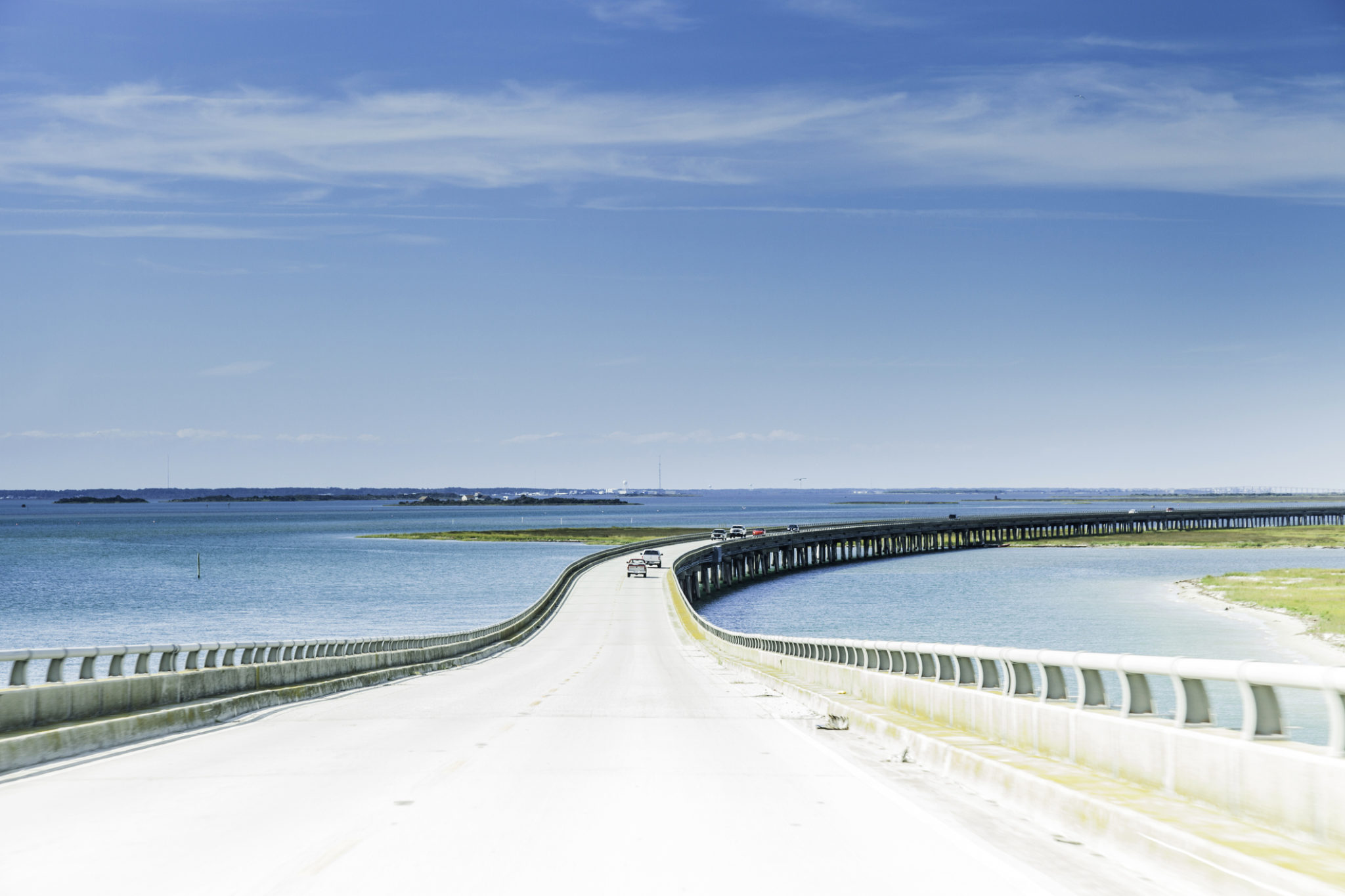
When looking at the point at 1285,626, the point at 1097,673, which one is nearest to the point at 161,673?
the point at 1097,673

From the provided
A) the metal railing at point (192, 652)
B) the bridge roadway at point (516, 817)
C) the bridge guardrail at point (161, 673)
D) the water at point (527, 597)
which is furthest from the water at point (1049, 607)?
the metal railing at point (192, 652)

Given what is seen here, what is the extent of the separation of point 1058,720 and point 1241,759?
11.2ft

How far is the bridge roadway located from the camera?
7.73 meters

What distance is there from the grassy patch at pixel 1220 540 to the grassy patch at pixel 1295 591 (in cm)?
6462

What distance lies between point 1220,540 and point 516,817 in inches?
6912

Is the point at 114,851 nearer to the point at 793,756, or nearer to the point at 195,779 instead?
the point at 195,779

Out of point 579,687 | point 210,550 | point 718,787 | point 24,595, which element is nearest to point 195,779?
point 718,787

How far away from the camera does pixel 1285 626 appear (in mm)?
54781

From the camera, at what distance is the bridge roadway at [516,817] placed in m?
7.73

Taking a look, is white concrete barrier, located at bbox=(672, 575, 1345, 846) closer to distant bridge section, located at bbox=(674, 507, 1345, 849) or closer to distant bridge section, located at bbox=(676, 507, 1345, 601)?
distant bridge section, located at bbox=(674, 507, 1345, 849)

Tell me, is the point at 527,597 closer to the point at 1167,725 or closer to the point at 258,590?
the point at 258,590

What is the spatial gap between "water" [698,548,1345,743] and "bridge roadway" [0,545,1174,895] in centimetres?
1104

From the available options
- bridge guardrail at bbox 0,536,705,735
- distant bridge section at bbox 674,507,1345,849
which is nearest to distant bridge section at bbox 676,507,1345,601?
bridge guardrail at bbox 0,536,705,735

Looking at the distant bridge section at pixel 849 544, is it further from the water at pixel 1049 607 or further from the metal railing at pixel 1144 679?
the metal railing at pixel 1144 679
